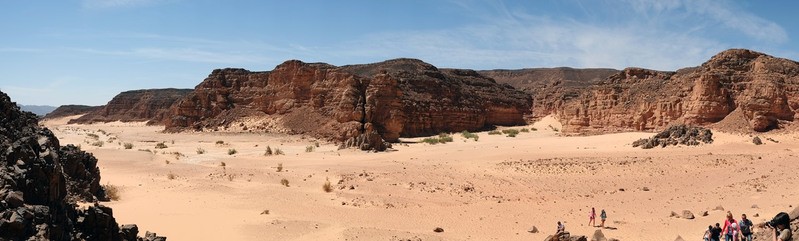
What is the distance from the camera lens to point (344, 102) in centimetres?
3969

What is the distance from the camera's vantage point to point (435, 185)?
18.3m

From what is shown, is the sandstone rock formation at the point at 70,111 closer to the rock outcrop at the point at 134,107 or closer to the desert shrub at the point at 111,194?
the rock outcrop at the point at 134,107

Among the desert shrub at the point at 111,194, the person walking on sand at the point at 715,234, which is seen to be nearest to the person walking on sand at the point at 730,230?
the person walking on sand at the point at 715,234

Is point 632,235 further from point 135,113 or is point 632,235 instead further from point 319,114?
point 135,113

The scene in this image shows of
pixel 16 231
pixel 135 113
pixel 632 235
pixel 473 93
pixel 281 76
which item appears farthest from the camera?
pixel 135 113

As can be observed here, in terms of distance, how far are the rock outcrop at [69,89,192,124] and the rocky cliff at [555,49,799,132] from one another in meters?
68.9

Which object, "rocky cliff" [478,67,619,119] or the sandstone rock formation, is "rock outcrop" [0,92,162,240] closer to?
"rocky cliff" [478,67,619,119]

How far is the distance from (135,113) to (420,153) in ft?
244

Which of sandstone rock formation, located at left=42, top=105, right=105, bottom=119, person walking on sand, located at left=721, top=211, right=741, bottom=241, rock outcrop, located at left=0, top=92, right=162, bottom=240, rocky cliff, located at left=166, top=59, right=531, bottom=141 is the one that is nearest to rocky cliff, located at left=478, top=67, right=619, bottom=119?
rocky cliff, located at left=166, top=59, right=531, bottom=141

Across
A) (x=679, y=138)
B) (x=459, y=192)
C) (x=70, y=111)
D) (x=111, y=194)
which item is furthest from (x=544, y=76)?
(x=111, y=194)

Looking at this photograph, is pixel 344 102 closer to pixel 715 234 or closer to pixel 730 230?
pixel 715 234

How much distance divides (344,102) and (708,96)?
22521 mm

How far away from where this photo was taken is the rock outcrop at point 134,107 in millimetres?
88875

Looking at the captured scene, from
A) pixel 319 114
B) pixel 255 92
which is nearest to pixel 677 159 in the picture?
pixel 319 114
